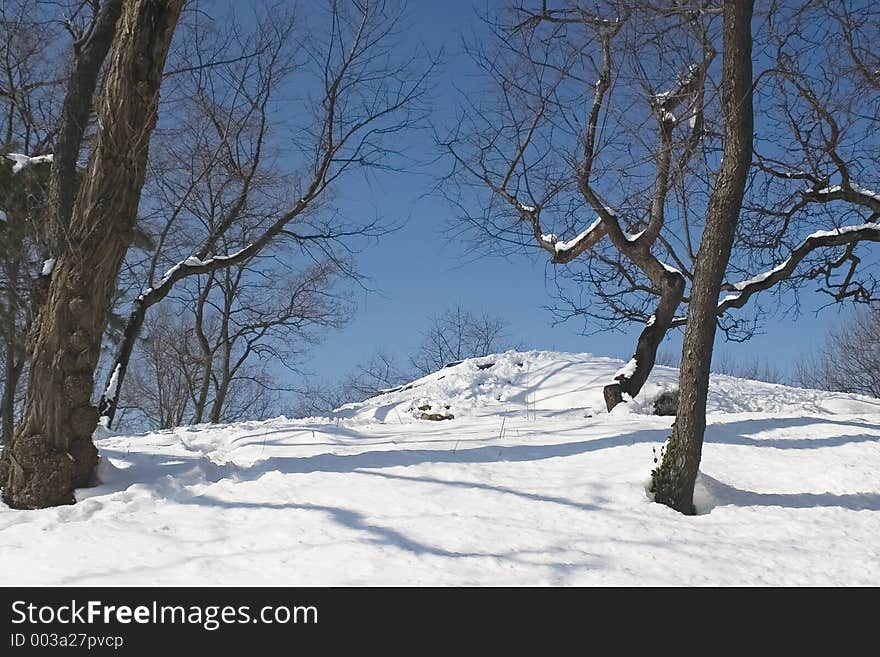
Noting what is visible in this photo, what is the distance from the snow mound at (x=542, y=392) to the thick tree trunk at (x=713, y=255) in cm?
514

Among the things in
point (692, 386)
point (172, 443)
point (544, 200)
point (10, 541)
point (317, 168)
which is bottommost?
point (10, 541)

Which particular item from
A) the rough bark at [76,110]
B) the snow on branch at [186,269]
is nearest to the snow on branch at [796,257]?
the snow on branch at [186,269]

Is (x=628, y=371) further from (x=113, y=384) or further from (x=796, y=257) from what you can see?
(x=113, y=384)

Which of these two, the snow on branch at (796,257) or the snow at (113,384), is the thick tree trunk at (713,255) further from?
the snow at (113,384)

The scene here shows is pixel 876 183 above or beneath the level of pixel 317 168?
beneath

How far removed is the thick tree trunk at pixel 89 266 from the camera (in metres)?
4.29

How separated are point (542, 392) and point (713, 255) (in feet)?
25.5

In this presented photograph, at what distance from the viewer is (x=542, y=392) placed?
467 inches

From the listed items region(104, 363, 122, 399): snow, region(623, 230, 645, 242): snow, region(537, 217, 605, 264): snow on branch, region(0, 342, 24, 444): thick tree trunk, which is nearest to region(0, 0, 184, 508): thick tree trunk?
region(104, 363, 122, 399): snow

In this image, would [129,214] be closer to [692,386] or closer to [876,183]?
[692,386]

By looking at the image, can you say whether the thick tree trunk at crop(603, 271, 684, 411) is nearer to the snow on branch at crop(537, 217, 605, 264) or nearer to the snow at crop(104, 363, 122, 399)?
the snow on branch at crop(537, 217, 605, 264)
